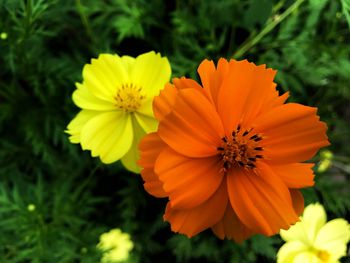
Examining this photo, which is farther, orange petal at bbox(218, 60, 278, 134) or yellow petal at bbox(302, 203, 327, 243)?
yellow petal at bbox(302, 203, 327, 243)

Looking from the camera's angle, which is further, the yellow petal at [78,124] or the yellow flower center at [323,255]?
the yellow flower center at [323,255]

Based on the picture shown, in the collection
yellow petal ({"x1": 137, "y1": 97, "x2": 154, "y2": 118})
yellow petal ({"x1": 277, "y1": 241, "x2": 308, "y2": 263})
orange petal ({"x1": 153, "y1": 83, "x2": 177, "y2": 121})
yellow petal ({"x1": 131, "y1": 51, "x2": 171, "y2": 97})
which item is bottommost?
yellow petal ({"x1": 277, "y1": 241, "x2": 308, "y2": 263})

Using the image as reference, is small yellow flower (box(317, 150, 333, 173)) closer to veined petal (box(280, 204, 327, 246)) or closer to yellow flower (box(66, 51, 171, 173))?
veined petal (box(280, 204, 327, 246))

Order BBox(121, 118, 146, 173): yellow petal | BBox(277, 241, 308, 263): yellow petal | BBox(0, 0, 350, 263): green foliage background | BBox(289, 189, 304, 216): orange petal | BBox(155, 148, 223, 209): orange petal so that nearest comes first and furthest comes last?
BBox(155, 148, 223, 209): orange petal
BBox(289, 189, 304, 216): orange petal
BBox(121, 118, 146, 173): yellow petal
BBox(277, 241, 308, 263): yellow petal
BBox(0, 0, 350, 263): green foliage background

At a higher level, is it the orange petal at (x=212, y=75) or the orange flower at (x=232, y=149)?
the orange petal at (x=212, y=75)

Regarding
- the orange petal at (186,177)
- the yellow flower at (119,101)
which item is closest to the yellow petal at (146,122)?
the yellow flower at (119,101)

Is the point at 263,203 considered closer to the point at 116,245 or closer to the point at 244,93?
the point at 244,93

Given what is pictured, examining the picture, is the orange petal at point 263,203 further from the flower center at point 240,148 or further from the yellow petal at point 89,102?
the yellow petal at point 89,102

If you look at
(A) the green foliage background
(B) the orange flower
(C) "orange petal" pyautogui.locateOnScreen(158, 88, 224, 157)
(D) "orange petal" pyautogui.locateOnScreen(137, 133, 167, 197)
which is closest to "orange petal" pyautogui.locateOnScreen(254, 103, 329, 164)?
(B) the orange flower

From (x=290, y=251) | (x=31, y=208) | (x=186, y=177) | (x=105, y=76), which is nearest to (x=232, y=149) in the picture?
(x=186, y=177)
